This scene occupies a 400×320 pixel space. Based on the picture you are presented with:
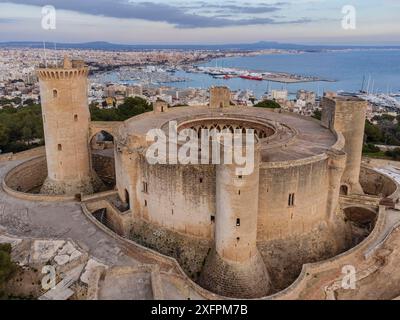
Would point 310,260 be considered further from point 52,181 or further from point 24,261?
point 52,181

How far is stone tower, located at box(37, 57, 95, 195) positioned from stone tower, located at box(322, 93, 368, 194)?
1815cm

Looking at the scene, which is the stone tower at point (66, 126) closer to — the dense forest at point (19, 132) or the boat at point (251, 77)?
the dense forest at point (19, 132)

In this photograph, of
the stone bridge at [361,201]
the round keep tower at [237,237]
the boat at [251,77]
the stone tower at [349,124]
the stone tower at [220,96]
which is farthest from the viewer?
the boat at [251,77]

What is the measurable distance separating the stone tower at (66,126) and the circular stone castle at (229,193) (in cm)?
7

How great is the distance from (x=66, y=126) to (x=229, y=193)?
1568cm

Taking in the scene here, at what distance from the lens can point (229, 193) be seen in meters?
18.2

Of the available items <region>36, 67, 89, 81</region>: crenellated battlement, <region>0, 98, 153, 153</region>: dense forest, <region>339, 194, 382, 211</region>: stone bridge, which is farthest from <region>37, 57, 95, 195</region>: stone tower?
<region>339, 194, 382, 211</region>: stone bridge

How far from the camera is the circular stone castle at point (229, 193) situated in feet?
63.1

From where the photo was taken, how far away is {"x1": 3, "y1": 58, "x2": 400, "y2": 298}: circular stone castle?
1922cm

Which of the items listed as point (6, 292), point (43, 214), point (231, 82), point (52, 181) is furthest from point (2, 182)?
point (231, 82)

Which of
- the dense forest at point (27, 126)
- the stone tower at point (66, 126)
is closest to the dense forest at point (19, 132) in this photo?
the dense forest at point (27, 126)
